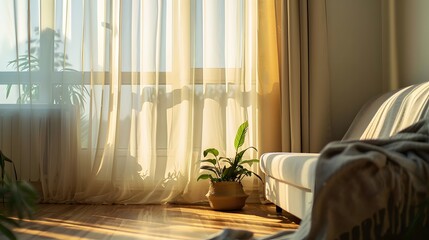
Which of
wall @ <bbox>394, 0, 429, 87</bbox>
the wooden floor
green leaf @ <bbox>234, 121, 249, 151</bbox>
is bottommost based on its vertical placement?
the wooden floor

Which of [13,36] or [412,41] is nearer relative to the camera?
[412,41]

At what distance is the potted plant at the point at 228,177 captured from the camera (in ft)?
13.9

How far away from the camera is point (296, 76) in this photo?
4.49 meters

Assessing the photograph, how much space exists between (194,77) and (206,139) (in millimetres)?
445

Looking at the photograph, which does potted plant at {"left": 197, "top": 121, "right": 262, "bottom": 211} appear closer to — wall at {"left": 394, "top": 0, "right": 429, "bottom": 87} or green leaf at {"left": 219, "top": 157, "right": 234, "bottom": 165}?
green leaf at {"left": 219, "top": 157, "right": 234, "bottom": 165}

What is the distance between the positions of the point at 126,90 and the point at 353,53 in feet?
5.39

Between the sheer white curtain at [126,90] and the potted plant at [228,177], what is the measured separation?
0.53 feet

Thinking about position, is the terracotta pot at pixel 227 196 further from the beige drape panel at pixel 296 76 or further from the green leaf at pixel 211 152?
the beige drape panel at pixel 296 76

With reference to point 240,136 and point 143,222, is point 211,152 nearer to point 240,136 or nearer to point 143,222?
point 240,136

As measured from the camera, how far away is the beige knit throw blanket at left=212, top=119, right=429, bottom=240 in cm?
200

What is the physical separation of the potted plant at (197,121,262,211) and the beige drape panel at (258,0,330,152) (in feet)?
0.77

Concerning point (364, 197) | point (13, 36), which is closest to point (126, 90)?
point (13, 36)

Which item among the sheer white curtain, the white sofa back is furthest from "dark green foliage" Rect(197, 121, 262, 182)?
the white sofa back

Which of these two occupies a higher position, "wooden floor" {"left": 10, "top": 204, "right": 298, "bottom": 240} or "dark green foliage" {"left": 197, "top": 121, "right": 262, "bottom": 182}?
"dark green foliage" {"left": 197, "top": 121, "right": 262, "bottom": 182}
